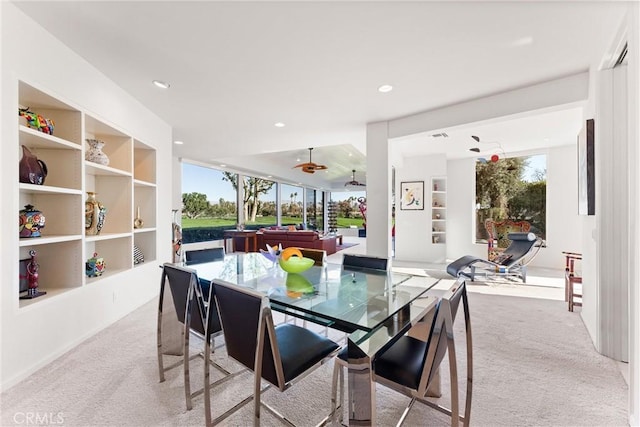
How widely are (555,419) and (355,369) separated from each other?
1347mm

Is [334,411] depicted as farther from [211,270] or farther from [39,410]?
[39,410]

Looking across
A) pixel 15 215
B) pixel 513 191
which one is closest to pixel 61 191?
pixel 15 215

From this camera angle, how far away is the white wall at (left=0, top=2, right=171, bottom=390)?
1.89 m

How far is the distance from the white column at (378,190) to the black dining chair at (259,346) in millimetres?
2867

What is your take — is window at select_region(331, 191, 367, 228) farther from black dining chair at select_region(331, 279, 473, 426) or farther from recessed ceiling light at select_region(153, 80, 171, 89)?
black dining chair at select_region(331, 279, 473, 426)

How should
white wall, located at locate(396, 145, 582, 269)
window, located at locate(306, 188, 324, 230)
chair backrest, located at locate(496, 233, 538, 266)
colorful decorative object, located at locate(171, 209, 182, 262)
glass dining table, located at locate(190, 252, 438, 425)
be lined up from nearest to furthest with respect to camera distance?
glass dining table, located at locate(190, 252, 438, 425), chair backrest, located at locate(496, 233, 538, 266), white wall, located at locate(396, 145, 582, 269), colorful decorative object, located at locate(171, 209, 182, 262), window, located at locate(306, 188, 324, 230)

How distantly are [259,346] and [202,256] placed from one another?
1911mm

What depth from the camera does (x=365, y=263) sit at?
2686 millimetres

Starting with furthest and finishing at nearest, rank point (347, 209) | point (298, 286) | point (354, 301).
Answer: point (347, 209) → point (298, 286) → point (354, 301)

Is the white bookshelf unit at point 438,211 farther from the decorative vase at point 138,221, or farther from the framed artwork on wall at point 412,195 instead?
the decorative vase at point 138,221

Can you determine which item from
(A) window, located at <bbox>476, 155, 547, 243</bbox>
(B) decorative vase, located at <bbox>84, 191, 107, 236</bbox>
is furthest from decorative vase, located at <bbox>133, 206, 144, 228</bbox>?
(A) window, located at <bbox>476, 155, 547, 243</bbox>

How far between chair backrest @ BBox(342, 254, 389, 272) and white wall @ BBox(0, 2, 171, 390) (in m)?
2.45

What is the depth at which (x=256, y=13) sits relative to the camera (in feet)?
6.43

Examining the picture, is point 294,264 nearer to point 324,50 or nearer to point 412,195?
point 324,50
